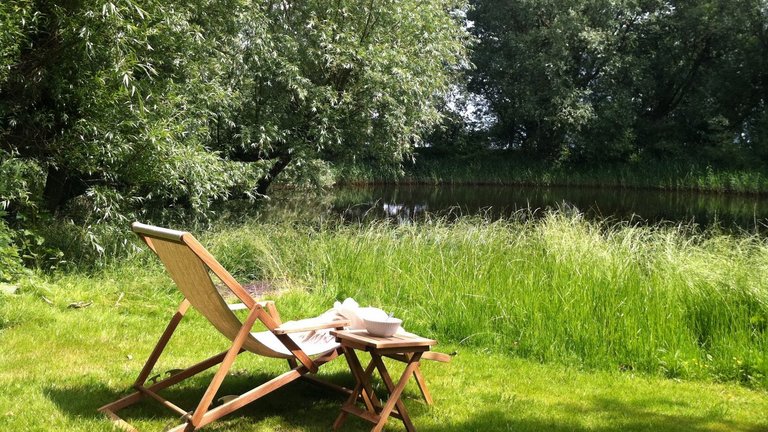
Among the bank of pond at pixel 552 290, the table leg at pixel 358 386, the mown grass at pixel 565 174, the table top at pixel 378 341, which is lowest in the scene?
the mown grass at pixel 565 174

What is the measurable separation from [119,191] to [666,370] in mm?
5710

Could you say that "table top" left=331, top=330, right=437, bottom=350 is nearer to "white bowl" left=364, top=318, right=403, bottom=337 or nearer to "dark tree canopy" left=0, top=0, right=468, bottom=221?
"white bowl" left=364, top=318, right=403, bottom=337

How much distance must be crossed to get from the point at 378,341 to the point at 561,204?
1730 cm

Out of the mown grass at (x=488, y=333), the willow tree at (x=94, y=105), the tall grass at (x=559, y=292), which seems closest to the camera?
the mown grass at (x=488, y=333)

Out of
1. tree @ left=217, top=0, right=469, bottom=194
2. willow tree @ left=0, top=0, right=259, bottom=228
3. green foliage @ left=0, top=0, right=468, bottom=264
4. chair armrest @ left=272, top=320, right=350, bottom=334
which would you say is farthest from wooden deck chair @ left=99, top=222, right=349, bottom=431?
tree @ left=217, top=0, right=469, bottom=194

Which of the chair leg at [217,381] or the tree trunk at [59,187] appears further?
the tree trunk at [59,187]

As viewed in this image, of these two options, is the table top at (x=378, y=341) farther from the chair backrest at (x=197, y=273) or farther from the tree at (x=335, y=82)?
the tree at (x=335, y=82)

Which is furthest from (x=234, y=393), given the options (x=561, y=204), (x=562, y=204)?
(x=561, y=204)

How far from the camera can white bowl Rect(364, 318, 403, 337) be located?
305 cm

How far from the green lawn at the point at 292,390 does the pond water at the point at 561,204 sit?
897 cm

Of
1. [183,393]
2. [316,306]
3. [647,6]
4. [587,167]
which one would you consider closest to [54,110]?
[316,306]

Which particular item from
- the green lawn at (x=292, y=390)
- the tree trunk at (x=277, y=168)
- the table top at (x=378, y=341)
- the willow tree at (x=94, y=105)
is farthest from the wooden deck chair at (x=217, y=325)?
the tree trunk at (x=277, y=168)

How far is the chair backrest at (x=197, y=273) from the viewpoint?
2719mm

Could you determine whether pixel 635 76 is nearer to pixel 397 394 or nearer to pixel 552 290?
pixel 552 290
